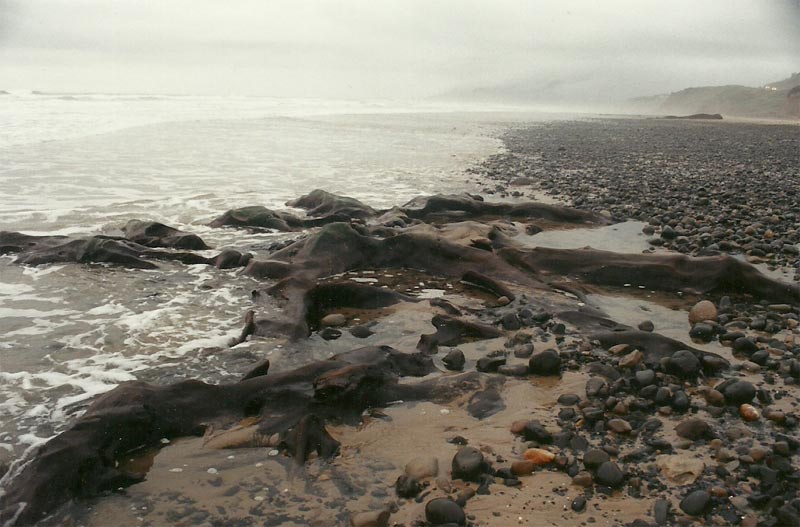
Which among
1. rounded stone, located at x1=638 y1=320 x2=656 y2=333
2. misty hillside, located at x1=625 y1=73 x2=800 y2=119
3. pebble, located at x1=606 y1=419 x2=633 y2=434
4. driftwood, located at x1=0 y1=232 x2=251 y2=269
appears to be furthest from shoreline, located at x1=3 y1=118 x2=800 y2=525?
misty hillside, located at x1=625 y1=73 x2=800 y2=119

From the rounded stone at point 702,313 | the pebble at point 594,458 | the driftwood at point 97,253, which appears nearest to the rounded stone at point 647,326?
the rounded stone at point 702,313

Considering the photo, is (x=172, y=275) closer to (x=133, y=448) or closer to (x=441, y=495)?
(x=133, y=448)

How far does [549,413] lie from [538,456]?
497 mm

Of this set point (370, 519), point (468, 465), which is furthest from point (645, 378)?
point (370, 519)

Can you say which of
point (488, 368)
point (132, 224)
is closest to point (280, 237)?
point (132, 224)

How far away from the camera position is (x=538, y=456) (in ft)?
9.39

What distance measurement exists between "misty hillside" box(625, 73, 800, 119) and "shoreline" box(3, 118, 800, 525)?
2314 inches

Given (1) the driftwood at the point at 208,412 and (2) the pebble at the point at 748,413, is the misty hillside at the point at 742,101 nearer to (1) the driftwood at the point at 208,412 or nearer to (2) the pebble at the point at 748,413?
(2) the pebble at the point at 748,413

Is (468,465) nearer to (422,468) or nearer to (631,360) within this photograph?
(422,468)

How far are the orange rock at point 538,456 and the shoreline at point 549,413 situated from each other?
27mm

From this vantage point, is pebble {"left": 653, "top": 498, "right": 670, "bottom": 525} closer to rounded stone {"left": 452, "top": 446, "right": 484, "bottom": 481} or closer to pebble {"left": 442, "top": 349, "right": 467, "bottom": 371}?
rounded stone {"left": 452, "top": 446, "right": 484, "bottom": 481}

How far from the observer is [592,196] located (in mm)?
10242

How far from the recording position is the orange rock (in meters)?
2.84

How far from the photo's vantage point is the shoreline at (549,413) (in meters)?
2.57
